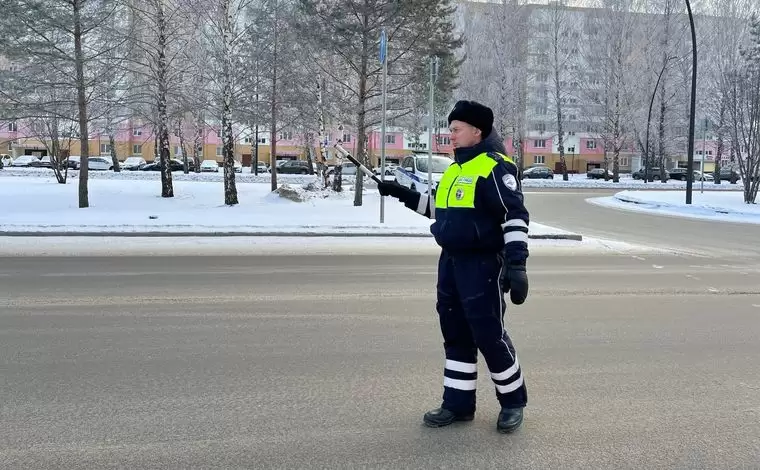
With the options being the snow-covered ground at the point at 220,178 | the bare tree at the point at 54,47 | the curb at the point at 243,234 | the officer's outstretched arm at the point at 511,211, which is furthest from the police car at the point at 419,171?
the officer's outstretched arm at the point at 511,211

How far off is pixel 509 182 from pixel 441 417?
1.43 meters

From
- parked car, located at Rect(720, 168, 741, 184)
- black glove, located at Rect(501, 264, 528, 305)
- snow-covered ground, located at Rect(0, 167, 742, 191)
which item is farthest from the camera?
parked car, located at Rect(720, 168, 741, 184)

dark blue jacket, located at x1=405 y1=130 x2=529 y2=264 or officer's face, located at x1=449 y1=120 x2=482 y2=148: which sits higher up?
officer's face, located at x1=449 y1=120 x2=482 y2=148

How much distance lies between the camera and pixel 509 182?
3.58 metres

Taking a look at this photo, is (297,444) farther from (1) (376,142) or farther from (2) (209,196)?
(1) (376,142)

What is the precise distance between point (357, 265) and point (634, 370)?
230 inches

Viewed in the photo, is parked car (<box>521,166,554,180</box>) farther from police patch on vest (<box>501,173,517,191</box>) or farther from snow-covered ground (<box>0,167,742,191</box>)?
police patch on vest (<box>501,173,517,191</box>)

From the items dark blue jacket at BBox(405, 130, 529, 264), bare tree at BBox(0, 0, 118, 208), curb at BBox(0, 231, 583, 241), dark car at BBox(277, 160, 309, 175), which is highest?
bare tree at BBox(0, 0, 118, 208)

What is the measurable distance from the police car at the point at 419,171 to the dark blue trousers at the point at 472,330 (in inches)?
784

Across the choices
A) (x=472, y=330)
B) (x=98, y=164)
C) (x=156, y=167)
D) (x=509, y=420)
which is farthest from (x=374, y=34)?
(x=98, y=164)

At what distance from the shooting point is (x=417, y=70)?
21.8 meters

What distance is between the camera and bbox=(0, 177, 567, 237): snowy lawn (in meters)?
14.9

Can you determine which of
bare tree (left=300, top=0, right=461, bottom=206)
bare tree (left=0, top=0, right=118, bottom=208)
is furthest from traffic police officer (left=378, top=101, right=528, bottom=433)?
bare tree (left=300, top=0, right=461, bottom=206)

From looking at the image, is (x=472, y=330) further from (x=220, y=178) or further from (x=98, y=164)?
(x=98, y=164)
